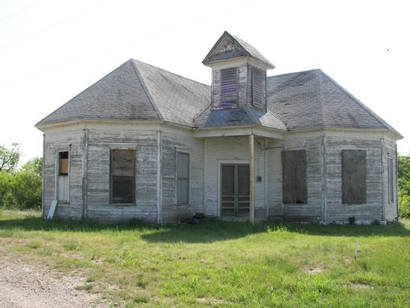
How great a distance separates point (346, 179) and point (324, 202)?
122 cm

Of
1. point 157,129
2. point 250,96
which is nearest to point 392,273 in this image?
point 157,129

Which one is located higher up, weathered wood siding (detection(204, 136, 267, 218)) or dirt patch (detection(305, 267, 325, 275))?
weathered wood siding (detection(204, 136, 267, 218))

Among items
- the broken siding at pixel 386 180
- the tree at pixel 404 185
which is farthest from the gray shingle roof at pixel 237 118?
the tree at pixel 404 185

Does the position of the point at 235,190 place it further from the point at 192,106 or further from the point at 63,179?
the point at 63,179

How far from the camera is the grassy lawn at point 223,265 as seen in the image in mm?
7383

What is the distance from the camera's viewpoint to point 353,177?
57.9 feet

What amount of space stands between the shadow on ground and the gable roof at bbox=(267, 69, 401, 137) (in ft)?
12.9

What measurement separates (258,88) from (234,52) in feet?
5.89

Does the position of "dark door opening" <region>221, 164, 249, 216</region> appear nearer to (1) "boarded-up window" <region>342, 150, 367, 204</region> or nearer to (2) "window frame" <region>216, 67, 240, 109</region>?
(2) "window frame" <region>216, 67, 240, 109</region>

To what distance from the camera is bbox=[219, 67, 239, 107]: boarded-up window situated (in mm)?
18891

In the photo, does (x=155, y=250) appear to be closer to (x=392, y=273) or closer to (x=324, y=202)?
(x=392, y=273)

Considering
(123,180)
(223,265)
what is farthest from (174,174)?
(223,265)

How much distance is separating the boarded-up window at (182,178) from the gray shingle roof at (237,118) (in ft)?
4.64

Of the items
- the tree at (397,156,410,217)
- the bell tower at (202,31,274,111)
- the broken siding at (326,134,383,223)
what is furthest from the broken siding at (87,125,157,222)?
the tree at (397,156,410,217)
